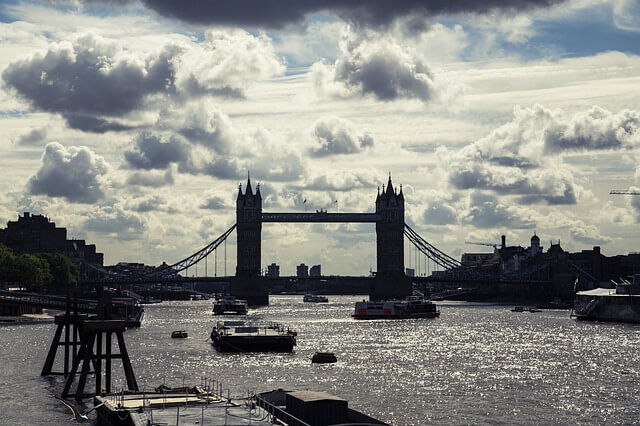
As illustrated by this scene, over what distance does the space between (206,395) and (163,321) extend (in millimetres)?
122181

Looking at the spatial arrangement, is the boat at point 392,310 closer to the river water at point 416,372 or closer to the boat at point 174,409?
the river water at point 416,372

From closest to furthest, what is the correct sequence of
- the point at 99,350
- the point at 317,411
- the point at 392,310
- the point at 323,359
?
the point at 317,411
the point at 99,350
the point at 323,359
the point at 392,310

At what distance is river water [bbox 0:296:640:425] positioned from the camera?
206 feet

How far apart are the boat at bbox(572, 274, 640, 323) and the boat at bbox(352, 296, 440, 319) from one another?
79.9 feet

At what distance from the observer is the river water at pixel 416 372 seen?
6291 centimetres

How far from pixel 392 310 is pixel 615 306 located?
112 ft

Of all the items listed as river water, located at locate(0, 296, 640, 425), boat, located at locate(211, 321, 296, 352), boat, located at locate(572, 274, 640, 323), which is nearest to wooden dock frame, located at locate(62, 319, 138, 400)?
river water, located at locate(0, 296, 640, 425)

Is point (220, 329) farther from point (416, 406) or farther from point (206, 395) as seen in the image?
point (206, 395)

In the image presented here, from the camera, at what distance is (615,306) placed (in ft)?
566

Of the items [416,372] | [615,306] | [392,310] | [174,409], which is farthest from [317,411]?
[392,310]

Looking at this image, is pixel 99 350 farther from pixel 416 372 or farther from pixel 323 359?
pixel 323 359

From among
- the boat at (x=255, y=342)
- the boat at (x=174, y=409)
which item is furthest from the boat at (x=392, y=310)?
the boat at (x=174, y=409)

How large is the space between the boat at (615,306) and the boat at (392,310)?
959 inches

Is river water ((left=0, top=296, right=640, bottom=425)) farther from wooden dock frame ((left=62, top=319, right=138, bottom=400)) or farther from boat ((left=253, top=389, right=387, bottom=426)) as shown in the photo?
boat ((left=253, top=389, right=387, bottom=426))
